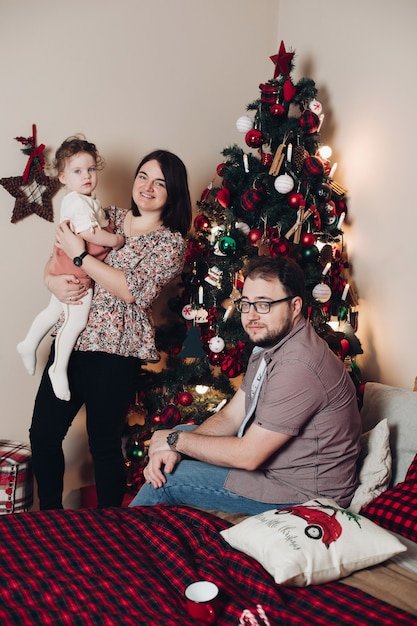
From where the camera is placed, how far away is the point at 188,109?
10.7ft

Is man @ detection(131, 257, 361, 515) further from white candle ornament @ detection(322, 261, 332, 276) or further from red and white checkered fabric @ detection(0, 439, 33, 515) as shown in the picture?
white candle ornament @ detection(322, 261, 332, 276)

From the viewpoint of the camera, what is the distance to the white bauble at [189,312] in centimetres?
290

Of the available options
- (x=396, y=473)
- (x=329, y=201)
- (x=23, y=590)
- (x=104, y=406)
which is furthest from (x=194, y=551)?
(x=329, y=201)

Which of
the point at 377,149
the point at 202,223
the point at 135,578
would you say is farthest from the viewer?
the point at 202,223

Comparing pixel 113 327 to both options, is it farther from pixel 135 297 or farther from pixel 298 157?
pixel 298 157

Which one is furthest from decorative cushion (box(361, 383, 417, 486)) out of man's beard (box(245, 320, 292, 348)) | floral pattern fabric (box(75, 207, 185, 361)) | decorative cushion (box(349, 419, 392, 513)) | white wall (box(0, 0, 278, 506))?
white wall (box(0, 0, 278, 506))

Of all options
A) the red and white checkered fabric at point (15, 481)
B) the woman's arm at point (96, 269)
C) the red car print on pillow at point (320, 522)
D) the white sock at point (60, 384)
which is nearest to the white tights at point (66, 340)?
the white sock at point (60, 384)

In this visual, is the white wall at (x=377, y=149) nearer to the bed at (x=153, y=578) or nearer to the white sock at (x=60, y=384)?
the bed at (x=153, y=578)

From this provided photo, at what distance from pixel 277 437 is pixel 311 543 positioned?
0.43 metres

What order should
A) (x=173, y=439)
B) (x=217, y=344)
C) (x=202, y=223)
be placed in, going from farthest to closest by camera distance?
(x=202, y=223), (x=217, y=344), (x=173, y=439)

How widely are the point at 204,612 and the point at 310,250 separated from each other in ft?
6.03

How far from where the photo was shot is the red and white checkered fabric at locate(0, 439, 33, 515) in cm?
243

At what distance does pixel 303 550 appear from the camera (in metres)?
1.34

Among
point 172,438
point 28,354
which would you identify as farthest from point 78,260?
point 172,438
